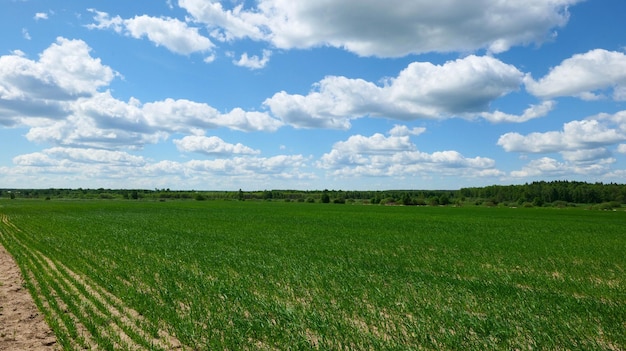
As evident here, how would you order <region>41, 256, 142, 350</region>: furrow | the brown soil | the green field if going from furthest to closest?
1. the brown soil
2. the green field
3. <region>41, 256, 142, 350</region>: furrow

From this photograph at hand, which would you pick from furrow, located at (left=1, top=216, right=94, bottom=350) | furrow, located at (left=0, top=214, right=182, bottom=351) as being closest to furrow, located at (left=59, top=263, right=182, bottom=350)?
furrow, located at (left=0, top=214, right=182, bottom=351)

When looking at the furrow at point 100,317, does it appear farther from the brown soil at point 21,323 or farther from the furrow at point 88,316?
the brown soil at point 21,323

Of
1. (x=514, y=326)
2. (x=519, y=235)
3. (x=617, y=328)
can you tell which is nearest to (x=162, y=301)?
(x=514, y=326)

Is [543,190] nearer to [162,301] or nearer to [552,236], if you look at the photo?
[552,236]

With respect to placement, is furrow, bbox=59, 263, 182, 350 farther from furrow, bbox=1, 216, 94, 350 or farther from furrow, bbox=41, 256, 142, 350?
furrow, bbox=1, 216, 94, 350

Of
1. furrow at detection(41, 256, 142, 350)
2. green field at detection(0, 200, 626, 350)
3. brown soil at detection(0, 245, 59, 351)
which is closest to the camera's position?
furrow at detection(41, 256, 142, 350)

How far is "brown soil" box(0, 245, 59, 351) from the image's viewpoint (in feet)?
30.6

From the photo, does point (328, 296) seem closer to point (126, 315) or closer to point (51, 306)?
point (126, 315)

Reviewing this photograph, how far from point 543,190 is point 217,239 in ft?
491

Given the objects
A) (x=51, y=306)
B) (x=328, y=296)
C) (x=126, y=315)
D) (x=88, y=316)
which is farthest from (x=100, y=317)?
(x=328, y=296)

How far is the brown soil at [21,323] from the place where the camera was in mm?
9320

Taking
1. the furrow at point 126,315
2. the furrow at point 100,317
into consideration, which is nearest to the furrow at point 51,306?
the furrow at point 100,317

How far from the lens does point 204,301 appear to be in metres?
12.3

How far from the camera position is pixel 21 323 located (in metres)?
10.8
